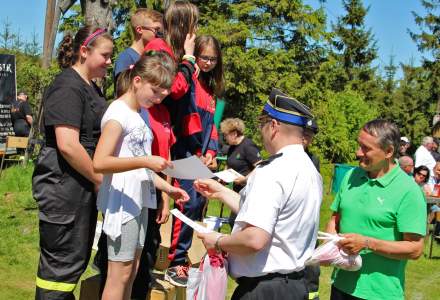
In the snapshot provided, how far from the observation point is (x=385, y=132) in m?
3.27

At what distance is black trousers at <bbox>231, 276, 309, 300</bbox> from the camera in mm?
2557

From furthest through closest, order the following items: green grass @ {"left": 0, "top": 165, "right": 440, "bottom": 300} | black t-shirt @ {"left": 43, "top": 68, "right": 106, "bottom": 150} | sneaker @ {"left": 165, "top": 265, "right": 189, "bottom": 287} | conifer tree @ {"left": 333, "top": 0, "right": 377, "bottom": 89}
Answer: conifer tree @ {"left": 333, "top": 0, "right": 377, "bottom": 89} < green grass @ {"left": 0, "top": 165, "right": 440, "bottom": 300} < sneaker @ {"left": 165, "top": 265, "right": 189, "bottom": 287} < black t-shirt @ {"left": 43, "top": 68, "right": 106, "bottom": 150}

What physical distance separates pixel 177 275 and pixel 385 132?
1.84m

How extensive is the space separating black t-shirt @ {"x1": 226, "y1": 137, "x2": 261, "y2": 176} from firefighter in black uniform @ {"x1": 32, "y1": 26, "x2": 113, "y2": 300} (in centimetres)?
513

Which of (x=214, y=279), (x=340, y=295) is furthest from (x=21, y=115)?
(x=214, y=279)

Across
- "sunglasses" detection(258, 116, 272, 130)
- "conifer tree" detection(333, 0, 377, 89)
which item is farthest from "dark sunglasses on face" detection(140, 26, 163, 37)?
"conifer tree" detection(333, 0, 377, 89)

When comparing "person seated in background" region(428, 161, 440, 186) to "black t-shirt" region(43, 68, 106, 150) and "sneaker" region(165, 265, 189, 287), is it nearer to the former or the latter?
"sneaker" region(165, 265, 189, 287)

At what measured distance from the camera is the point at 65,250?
3127mm

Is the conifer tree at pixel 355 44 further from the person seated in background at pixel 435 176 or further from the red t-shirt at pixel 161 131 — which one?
the red t-shirt at pixel 161 131

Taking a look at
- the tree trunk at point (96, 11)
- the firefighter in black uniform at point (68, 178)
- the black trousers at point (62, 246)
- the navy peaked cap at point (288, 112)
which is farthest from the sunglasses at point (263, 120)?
the tree trunk at point (96, 11)

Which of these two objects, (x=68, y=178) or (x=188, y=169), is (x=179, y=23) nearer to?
(x=188, y=169)

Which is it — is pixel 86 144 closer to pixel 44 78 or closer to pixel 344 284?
pixel 344 284

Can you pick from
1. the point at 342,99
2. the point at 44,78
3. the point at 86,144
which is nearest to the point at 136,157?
the point at 86,144

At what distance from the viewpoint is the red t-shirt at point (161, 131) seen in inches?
139
